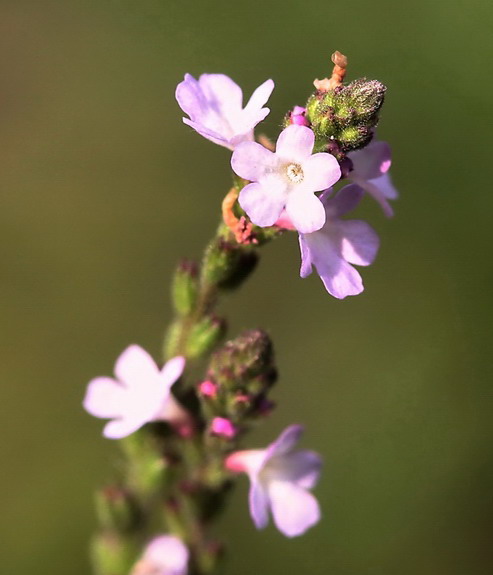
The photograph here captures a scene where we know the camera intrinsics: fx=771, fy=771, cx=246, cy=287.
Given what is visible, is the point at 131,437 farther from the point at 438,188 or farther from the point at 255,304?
the point at 438,188

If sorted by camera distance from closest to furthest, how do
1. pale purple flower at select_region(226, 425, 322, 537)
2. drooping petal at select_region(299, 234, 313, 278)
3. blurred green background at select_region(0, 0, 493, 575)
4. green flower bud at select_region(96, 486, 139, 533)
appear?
drooping petal at select_region(299, 234, 313, 278) < pale purple flower at select_region(226, 425, 322, 537) < green flower bud at select_region(96, 486, 139, 533) < blurred green background at select_region(0, 0, 493, 575)

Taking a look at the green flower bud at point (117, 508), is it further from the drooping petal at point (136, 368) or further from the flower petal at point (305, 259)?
the flower petal at point (305, 259)

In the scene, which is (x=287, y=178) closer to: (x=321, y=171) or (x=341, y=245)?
(x=321, y=171)

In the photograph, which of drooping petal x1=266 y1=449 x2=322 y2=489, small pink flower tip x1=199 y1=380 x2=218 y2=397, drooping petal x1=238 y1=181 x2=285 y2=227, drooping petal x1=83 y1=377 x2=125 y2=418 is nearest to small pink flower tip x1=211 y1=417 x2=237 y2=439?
small pink flower tip x1=199 y1=380 x2=218 y2=397

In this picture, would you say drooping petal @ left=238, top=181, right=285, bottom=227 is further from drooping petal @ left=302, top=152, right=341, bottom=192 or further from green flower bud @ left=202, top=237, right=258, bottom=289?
green flower bud @ left=202, top=237, right=258, bottom=289

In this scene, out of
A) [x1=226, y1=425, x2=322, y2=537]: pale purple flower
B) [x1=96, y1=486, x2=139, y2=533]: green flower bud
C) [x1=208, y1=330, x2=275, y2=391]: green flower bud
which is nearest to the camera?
[x1=208, y1=330, x2=275, y2=391]: green flower bud

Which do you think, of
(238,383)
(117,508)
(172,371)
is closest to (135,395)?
(172,371)
